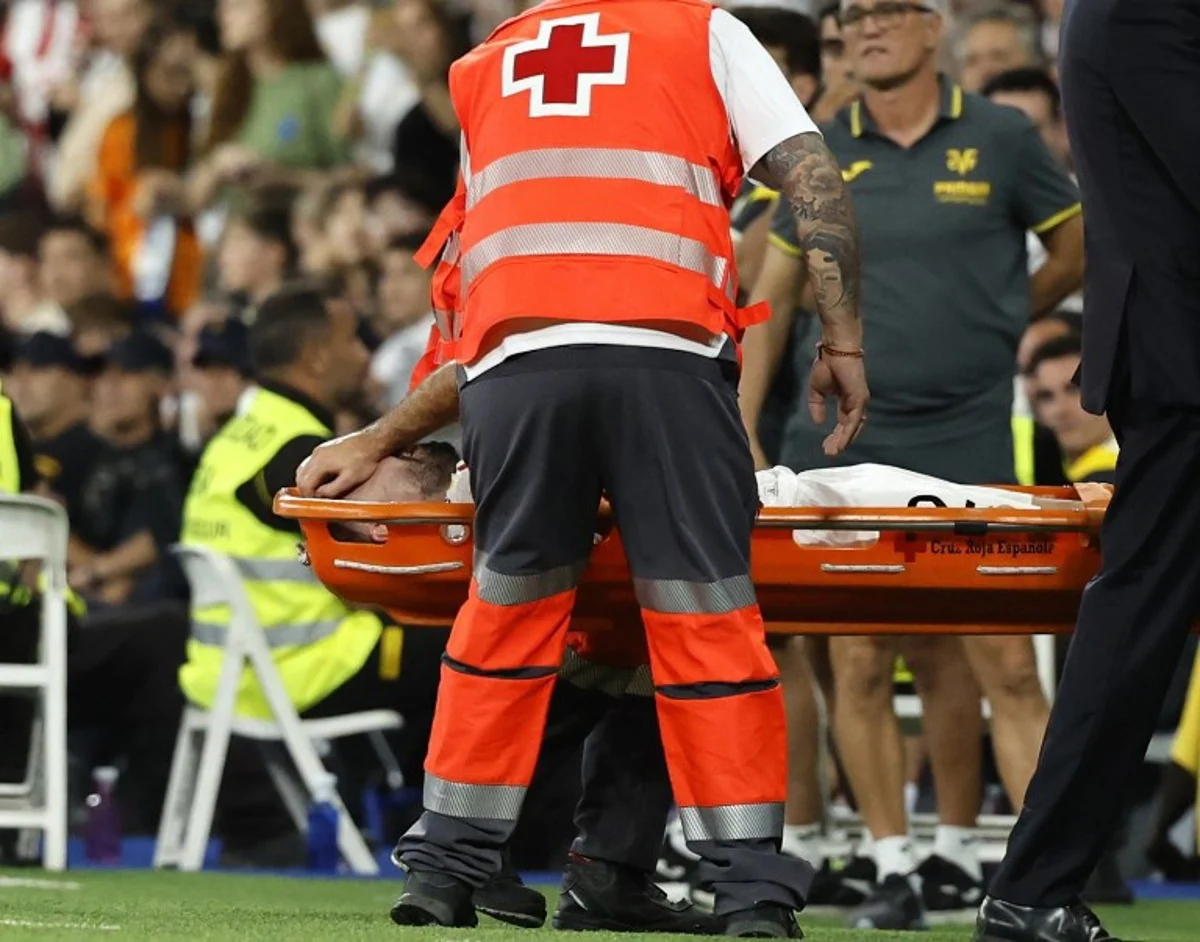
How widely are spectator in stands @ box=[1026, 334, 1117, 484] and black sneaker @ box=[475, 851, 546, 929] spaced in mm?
4280

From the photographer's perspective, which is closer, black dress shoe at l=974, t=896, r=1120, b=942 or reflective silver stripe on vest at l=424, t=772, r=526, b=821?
black dress shoe at l=974, t=896, r=1120, b=942

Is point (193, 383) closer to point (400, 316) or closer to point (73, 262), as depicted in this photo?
point (400, 316)

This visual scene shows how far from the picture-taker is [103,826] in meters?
9.44

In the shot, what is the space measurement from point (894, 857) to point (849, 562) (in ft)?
5.55

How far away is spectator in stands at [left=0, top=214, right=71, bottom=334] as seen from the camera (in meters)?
13.9

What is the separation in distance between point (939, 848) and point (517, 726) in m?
2.40

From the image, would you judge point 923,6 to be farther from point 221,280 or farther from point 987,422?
point 221,280

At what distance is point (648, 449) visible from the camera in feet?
16.6

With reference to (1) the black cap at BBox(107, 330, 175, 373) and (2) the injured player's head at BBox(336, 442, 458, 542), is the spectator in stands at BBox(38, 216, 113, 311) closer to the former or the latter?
(1) the black cap at BBox(107, 330, 175, 373)

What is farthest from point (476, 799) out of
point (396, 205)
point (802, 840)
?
point (396, 205)

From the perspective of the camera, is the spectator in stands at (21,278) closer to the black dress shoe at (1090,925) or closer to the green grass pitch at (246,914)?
the green grass pitch at (246,914)

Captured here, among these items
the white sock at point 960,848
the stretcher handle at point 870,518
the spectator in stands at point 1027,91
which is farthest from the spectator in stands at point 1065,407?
the stretcher handle at point 870,518

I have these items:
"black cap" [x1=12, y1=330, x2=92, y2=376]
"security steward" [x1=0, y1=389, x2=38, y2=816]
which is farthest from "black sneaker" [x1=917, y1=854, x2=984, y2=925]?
"black cap" [x1=12, y1=330, x2=92, y2=376]

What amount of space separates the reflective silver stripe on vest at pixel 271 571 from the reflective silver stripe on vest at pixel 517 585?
412cm
